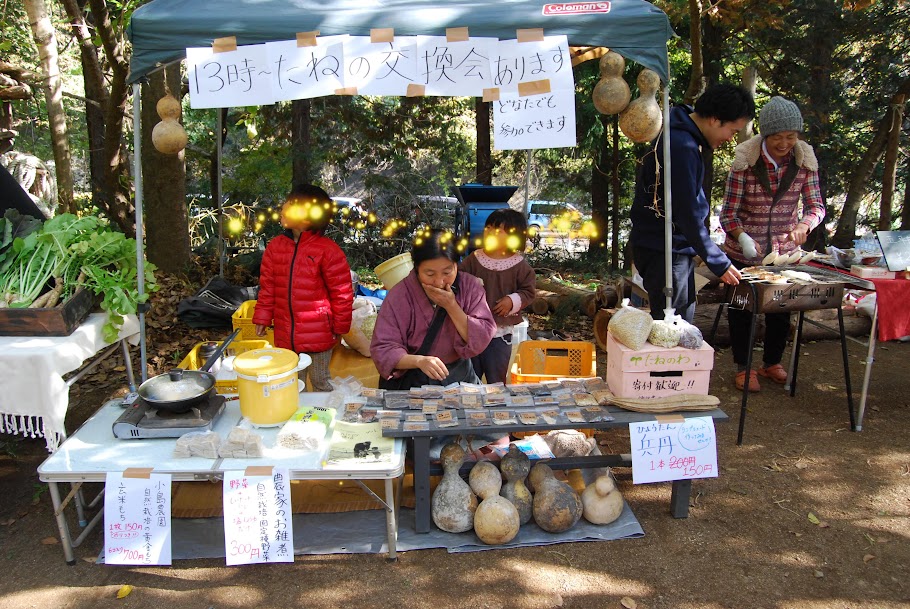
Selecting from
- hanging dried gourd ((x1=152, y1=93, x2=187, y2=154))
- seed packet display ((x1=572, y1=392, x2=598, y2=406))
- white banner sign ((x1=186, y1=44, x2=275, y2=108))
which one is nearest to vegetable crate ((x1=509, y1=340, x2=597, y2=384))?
seed packet display ((x1=572, y1=392, x2=598, y2=406))

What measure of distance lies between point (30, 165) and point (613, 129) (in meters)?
8.33

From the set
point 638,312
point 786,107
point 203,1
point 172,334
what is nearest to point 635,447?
point 638,312

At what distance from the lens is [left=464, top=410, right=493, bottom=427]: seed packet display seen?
272 centimetres

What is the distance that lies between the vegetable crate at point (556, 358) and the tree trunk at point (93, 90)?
542 cm

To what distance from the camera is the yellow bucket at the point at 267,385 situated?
269 cm

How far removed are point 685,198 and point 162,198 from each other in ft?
17.4

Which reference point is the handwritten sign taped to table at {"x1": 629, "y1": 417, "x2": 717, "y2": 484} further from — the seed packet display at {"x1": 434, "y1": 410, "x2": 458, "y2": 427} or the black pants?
the black pants

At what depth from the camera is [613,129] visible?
10070 mm

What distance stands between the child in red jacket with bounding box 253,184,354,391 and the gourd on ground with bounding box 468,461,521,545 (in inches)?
53.5

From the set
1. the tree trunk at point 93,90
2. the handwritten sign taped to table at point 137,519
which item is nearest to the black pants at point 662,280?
the handwritten sign taped to table at point 137,519

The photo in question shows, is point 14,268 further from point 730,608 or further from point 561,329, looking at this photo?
point 561,329

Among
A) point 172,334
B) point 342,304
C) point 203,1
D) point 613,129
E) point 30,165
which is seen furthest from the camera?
point 613,129

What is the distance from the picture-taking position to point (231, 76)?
291 centimetres

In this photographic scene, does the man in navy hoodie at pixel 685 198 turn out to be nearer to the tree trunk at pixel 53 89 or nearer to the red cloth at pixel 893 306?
the red cloth at pixel 893 306
